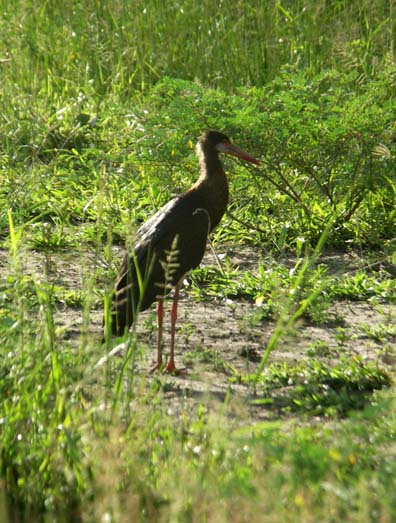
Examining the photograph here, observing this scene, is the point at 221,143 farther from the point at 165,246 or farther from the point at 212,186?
the point at 165,246

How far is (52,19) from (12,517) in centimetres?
726

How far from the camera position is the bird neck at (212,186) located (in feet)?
17.1

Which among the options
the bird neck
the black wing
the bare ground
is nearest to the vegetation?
the bare ground

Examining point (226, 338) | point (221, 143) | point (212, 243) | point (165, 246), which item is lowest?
point (212, 243)

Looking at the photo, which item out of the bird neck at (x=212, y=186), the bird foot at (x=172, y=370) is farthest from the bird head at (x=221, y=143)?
the bird foot at (x=172, y=370)

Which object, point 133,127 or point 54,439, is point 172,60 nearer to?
point 133,127

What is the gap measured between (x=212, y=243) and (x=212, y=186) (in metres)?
1.13

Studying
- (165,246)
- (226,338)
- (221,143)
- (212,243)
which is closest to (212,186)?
(221,143)

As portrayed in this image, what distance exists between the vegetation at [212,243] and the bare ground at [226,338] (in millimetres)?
28

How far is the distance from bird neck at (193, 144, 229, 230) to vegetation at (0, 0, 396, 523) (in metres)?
0.49

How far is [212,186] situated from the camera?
5285 mm

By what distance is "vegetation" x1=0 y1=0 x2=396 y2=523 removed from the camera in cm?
296

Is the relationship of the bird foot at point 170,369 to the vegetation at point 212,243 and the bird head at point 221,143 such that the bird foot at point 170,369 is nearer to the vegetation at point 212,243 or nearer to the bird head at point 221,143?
the vegetation at point 212,243

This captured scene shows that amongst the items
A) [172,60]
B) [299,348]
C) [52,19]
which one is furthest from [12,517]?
[52,19]
